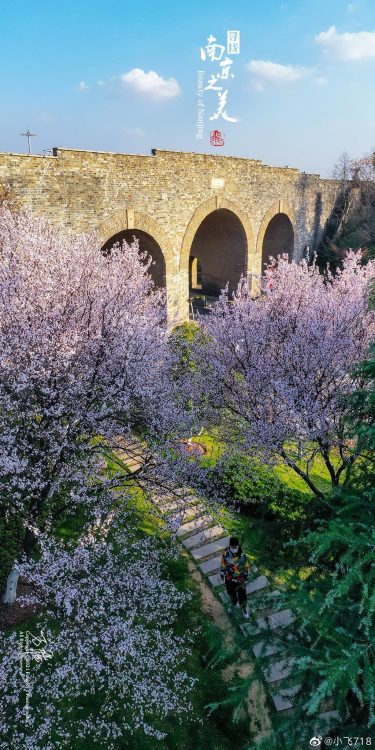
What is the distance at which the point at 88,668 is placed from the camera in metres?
6.68

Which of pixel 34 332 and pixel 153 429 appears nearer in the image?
pixel 34 332

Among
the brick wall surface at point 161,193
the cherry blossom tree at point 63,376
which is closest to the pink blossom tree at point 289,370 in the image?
the brick wall surface at point 161,193

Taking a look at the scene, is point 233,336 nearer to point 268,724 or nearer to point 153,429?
point 153,429

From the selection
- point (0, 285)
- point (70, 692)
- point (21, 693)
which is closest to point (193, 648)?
point (70, 692)

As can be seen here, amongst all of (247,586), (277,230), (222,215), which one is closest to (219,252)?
(222,215)

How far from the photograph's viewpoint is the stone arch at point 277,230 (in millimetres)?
22875

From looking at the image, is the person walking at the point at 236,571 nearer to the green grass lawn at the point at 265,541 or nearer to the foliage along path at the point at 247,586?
the foliage along path at the point at 247,586

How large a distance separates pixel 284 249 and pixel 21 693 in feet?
83.5

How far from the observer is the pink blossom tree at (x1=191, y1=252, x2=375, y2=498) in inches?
345

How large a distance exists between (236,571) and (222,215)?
17.4 metres

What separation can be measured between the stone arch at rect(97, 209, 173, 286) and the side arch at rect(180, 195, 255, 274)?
2.75 ft

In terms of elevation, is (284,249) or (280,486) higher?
(284,249)

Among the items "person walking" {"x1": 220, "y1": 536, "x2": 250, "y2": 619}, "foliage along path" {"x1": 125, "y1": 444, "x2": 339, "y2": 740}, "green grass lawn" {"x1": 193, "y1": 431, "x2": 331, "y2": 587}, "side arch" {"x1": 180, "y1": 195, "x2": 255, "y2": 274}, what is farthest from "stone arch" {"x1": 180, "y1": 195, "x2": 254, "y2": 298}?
"person walking" {"x1": 220, "y1": 536, "x2": 250, "y2": 619}

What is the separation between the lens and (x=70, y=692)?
6.39 meters
